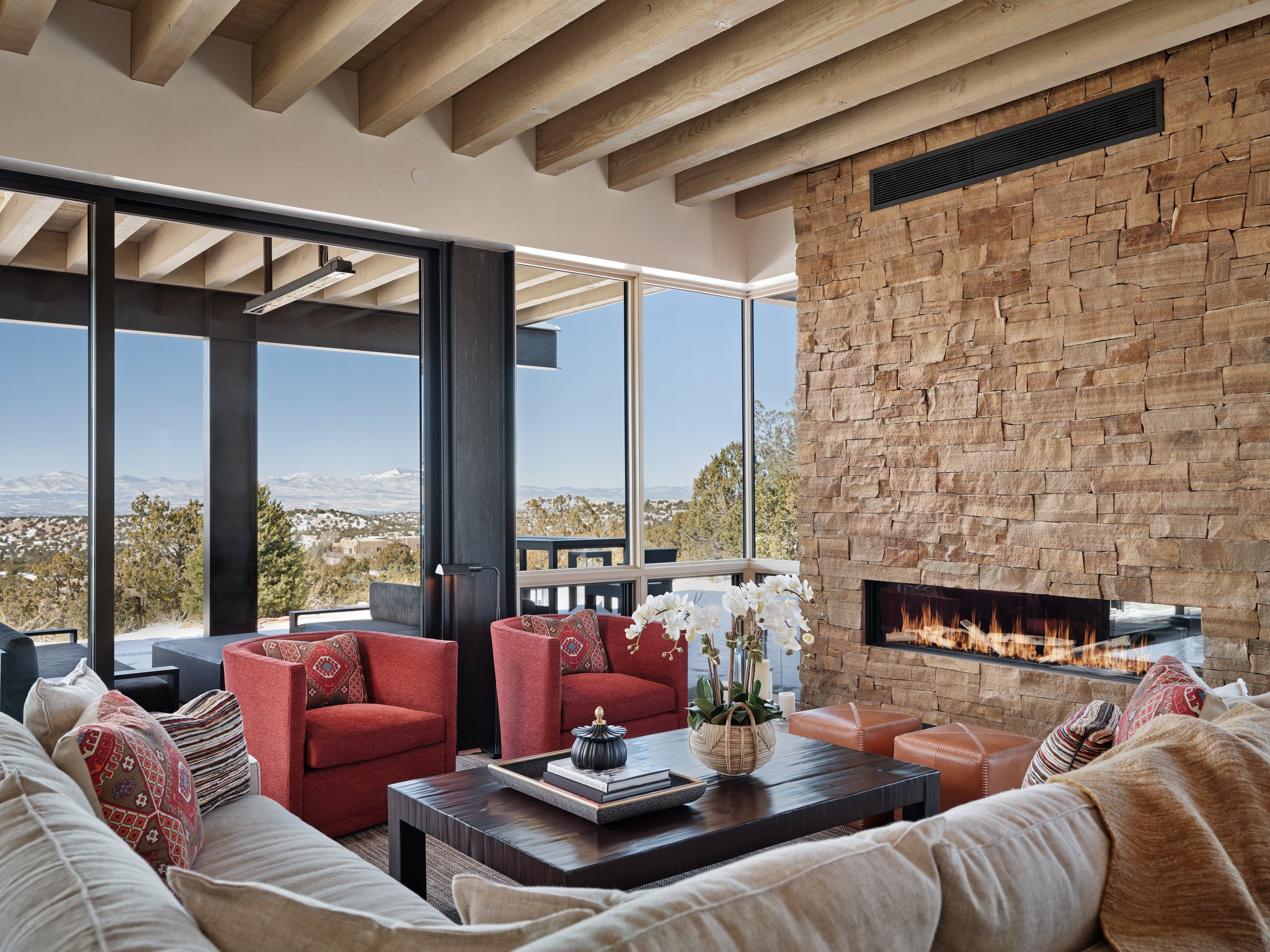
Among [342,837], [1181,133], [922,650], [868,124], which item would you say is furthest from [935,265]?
[342,837]

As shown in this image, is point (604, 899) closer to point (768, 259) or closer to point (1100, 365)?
point (1100, 365)

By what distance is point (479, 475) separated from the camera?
15.6ft

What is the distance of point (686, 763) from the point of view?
2883mm

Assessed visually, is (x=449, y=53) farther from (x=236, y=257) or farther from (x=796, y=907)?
(x=796, y=907)

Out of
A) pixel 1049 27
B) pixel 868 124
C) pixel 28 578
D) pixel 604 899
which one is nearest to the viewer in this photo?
pixel 604 899

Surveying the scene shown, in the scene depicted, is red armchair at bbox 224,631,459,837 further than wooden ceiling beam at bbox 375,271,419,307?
No

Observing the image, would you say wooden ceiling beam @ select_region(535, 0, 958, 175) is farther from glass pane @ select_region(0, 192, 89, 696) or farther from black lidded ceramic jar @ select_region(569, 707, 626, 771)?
black lidded ceramic jar @ select_region(569, 707, 626, 771)

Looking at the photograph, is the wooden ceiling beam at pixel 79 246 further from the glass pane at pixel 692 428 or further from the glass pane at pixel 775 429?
the glass pane at pixel 775 429

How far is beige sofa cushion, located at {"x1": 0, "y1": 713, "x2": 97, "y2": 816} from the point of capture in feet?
4.99

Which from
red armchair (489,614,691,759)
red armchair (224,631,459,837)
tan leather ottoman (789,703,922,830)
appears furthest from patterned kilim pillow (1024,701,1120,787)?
red armchair (224,631,459,837)

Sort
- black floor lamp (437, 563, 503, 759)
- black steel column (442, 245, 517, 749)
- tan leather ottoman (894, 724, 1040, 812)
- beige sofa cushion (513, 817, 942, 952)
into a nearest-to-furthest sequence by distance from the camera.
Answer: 1. beige sofa cushion (513, 817, 942, 952)
2. tan leather ottoman (894, 724, 1040, 812)
3. black floor lamp (437, 563, 503, 759)
4. black steel column (442, 245, 517, 749)

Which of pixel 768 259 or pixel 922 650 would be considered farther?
pixel 768 259

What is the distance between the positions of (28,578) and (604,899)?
338 cm

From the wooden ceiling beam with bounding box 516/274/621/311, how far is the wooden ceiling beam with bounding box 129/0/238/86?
191 cm
